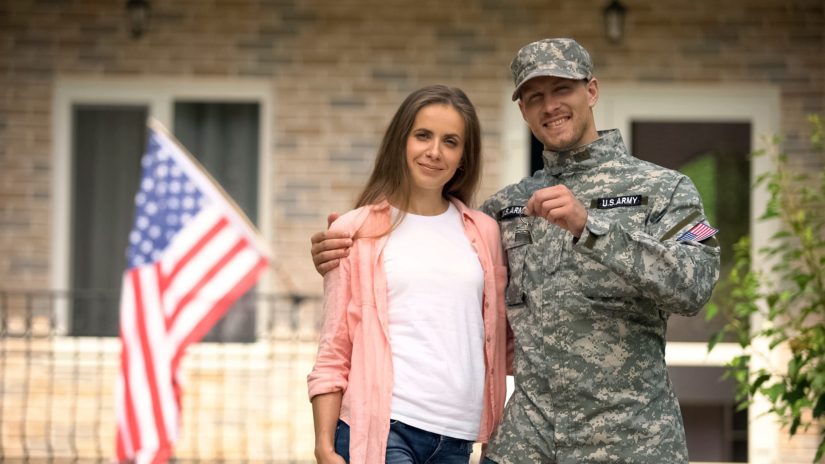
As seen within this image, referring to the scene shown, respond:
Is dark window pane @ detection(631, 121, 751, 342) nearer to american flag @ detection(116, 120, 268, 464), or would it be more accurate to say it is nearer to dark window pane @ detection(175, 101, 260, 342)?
dark window pane @ detection(175, 101, 260, 342)

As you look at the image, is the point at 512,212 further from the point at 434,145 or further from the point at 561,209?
the point at 561,209

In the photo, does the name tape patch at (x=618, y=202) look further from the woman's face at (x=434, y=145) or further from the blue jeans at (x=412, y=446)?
the blue jeans at (x=412, y=446)

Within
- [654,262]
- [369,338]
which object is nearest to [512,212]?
[369,338]

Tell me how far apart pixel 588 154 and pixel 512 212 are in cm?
29

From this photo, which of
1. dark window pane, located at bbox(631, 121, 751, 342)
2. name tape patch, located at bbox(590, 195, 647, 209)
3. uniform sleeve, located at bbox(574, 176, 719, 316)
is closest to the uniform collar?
name tape patch, located at bbox(590, 195, 647, 209)

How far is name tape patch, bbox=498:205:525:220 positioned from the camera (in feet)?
10.9

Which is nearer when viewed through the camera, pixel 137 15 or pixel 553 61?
pixel 553 61

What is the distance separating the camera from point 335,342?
319cm

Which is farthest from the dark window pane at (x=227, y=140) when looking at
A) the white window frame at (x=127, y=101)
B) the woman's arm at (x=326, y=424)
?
the woman's arm at (x=326, y=424)

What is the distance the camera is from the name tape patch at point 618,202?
9.96ft

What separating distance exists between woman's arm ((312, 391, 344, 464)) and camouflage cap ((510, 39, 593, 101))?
0.93 m

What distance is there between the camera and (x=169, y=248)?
664cm

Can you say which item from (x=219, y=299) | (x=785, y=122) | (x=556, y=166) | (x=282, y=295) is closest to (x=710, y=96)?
(x=785, y=122)

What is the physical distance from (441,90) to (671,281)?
87cm
